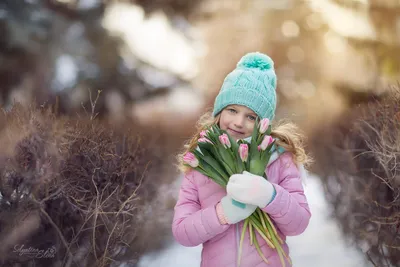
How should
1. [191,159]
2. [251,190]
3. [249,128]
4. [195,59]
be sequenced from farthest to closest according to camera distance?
[195,59] → [249,128] → [191,159] → [251,190]

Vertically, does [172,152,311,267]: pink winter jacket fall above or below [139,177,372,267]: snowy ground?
above

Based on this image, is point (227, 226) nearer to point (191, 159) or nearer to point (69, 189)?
point (191, 159)

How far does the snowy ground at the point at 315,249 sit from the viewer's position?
2.14 metres

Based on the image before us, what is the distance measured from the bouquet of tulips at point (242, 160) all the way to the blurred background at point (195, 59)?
2.56 ft

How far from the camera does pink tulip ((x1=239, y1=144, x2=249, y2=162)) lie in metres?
1.14

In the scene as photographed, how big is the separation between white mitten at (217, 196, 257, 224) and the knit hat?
281 millimetres

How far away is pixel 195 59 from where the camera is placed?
223 cm

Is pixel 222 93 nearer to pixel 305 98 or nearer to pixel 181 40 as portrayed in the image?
pixel 181 40

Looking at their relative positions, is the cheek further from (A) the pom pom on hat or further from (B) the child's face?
(A) the pom pom on hat

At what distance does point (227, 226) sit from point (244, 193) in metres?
0.10

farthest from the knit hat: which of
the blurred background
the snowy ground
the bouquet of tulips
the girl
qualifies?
the snowy ground

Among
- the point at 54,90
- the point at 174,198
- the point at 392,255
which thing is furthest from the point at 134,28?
the point at 392,255
